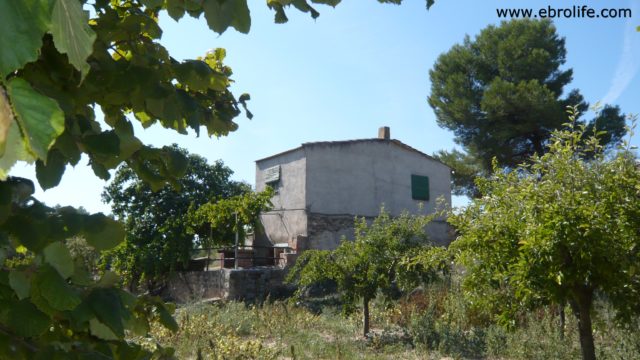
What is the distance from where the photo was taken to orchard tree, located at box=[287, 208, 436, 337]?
33.8 ft

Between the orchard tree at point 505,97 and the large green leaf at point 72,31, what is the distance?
23.0 metres

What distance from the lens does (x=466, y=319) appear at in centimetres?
1022

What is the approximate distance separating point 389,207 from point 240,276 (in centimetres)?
800

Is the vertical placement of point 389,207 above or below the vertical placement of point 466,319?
above

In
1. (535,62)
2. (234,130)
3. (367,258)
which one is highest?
(535,62)

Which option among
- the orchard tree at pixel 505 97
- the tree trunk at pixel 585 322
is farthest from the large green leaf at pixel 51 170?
the orchard tree at pixel 505 97

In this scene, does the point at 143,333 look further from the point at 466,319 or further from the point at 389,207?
the point at 389,207

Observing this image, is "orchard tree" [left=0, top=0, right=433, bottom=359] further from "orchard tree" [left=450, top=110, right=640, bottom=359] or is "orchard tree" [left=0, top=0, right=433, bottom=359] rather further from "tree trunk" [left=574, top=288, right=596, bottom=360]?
"tree trunk" [left=574, top=288, right=596, bottom=360]

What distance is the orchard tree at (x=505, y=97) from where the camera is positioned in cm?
2214

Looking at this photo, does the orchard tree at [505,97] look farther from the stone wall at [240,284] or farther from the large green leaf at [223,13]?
the large green leaf at [223,13]

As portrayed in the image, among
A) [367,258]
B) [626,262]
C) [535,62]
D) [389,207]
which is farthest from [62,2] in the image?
[535,62]

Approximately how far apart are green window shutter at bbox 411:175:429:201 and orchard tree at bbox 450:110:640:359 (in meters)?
16.3

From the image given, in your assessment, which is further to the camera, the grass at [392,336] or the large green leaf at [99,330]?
the grass at [392,336]

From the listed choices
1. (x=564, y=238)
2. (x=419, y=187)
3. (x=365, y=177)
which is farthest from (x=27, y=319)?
(x=419, y=187)
